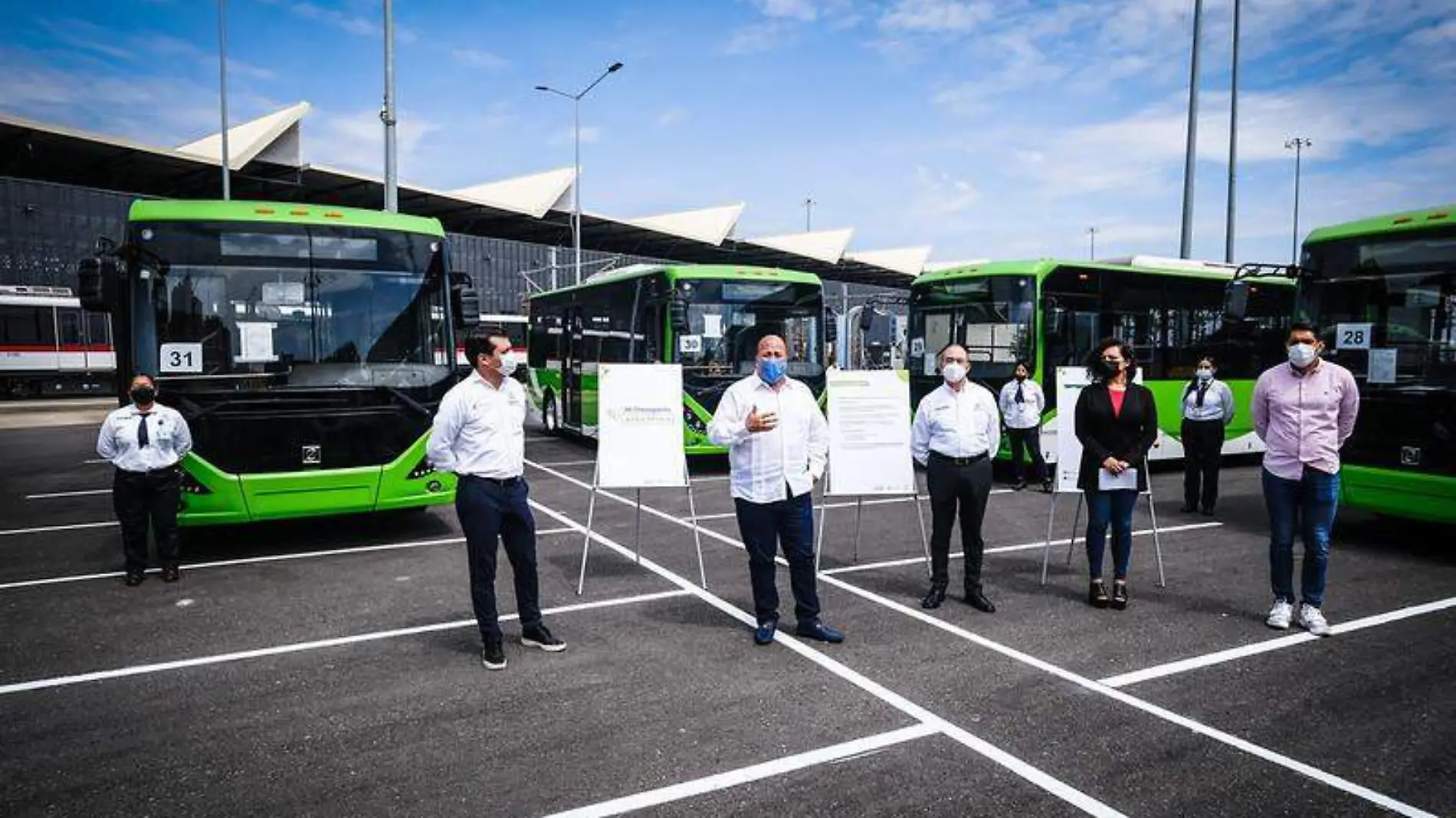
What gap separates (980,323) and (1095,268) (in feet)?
6.15

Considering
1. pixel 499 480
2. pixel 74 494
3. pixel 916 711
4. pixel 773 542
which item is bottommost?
pixel 74 494

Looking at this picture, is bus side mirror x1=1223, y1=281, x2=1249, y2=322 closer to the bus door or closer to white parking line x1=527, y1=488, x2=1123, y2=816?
white parking line x1=527, y1=488, x2=1123, y2=816

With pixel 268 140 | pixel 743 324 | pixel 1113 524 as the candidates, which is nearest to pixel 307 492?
pixel 1113 524

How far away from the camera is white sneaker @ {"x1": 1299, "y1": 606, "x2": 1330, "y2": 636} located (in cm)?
573

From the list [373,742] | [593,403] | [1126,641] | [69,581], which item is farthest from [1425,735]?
[593,403]

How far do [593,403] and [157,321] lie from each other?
8391 mm

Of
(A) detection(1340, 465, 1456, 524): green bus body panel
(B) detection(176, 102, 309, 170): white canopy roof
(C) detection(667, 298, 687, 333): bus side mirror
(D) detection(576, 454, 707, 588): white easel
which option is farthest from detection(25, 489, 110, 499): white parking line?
(B) detection(176, 102, 309, 170): white canopy roof

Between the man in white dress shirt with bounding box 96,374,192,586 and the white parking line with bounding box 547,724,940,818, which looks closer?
the white parking line with bounding box 547,724,940,818

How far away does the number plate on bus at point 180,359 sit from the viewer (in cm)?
777

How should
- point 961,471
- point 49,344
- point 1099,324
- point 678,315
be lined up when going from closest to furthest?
point 961,471 → point 1099,324 → point 678,315 → point 49,344

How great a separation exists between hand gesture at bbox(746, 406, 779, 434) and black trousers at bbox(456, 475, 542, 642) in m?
1.44

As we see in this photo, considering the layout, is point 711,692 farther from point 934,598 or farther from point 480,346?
point 480,346

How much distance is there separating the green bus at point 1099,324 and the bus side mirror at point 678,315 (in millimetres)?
3814

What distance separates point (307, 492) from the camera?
7.88m
